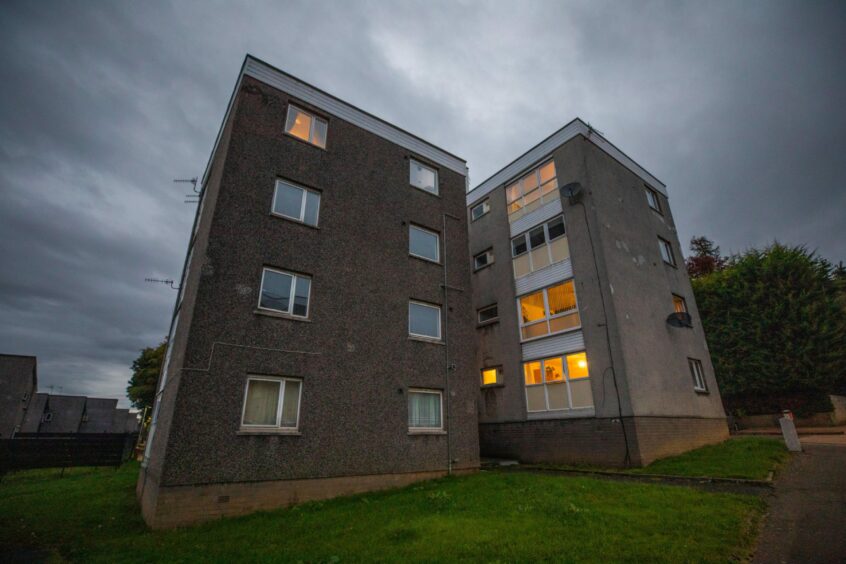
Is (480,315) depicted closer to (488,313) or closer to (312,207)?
(488,313)

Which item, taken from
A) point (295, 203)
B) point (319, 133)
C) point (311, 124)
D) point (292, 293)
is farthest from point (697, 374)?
point (311, 124)

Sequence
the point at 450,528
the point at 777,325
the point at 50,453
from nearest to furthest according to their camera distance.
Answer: the point at 450,528 → the point at 50,453 → the point at 777,325

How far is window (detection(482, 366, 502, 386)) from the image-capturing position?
17531 millimetres

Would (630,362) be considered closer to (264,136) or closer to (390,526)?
(390,526)

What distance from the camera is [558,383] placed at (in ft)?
50.1

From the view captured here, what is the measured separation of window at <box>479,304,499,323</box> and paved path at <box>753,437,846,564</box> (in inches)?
439

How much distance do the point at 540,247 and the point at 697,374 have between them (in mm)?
8668

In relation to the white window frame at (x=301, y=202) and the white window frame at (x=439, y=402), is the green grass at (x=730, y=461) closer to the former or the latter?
the white window frame at (x=439, y=402)

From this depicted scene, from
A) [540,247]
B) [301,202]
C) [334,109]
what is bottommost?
[301,202]

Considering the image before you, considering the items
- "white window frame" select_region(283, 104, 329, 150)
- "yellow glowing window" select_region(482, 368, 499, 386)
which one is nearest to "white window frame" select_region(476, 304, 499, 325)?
"yellow glowing window" select_region(482, 368, 499, 386)

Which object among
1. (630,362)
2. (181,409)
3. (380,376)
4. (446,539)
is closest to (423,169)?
(380,376)

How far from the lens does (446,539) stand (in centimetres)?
601

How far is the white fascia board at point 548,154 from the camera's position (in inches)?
699

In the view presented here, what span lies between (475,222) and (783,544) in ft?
58.2
